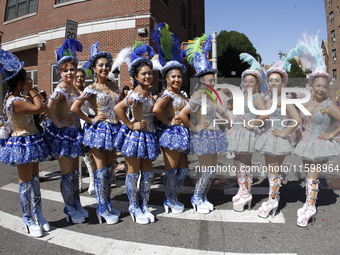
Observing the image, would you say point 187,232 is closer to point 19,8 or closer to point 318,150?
point 318,150

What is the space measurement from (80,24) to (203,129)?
33.2ft

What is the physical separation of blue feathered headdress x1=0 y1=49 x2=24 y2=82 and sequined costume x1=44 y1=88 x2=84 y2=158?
48cm

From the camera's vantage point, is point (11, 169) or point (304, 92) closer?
point (304, 92)

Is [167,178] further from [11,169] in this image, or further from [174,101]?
[11,169]

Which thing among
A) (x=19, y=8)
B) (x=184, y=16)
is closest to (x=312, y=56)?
(x=184, y=16)

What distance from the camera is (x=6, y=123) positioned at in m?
3.16

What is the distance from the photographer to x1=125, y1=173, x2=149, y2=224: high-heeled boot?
3.54 metres

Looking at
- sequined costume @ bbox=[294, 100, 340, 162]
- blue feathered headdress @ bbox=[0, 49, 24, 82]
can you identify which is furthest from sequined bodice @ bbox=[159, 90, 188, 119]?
blue feathered headdress @ bbox=[0, 49, 24, 82]

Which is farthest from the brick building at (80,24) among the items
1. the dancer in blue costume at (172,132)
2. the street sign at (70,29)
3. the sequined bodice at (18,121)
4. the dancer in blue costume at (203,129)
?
the sequined bodice at (18,121)

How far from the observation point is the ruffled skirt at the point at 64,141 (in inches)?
134

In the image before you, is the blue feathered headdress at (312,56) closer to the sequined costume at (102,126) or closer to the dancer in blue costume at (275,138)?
the dancer in blue costume at (275,138)

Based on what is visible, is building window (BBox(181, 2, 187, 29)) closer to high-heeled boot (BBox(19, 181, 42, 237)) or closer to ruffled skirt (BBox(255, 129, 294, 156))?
ruffled skirt (BBox(255, 129, 294, 156))

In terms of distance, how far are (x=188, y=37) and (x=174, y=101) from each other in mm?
14881

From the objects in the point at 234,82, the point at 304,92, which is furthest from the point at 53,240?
the point at 304,92
